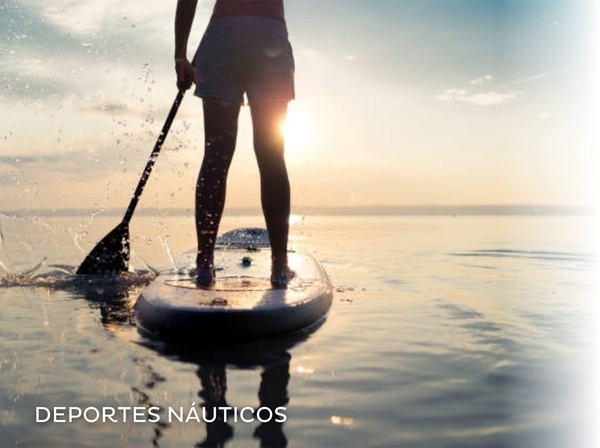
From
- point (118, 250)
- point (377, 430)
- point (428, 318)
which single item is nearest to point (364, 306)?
point (428, 318)

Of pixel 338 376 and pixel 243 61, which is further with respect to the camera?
pixel 243 61

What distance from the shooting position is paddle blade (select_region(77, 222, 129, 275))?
19.2ft

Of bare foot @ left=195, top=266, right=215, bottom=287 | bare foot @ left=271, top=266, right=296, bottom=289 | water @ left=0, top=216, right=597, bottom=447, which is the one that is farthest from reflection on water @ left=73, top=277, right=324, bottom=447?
bare foot @ left=195, top=266, right=215, bottom=287

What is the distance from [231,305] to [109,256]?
3365 mm

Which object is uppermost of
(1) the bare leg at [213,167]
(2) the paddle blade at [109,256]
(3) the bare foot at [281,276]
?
(1) the bare leg at [213,167]

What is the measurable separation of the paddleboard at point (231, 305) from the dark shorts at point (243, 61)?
49.2 inches

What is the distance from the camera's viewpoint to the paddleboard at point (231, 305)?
2.89 metres

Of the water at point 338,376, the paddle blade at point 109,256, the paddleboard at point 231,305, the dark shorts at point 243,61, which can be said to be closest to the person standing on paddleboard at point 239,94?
the dark shorts at point 243,61

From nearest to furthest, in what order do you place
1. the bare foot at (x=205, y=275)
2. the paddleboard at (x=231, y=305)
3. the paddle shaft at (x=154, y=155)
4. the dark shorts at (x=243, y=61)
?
the paddleboard at (x=231, y=305) → the dark shorts at (x=243, y=61) → the bare foot at (x=205, y=275) → the paddle shaft at (x=154, y=155)

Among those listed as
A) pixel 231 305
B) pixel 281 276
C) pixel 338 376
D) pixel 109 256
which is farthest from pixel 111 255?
pixel 338 376

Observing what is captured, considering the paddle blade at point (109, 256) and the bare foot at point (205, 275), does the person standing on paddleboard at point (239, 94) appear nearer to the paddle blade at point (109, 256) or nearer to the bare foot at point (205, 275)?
the bare foot at point (205, 275)

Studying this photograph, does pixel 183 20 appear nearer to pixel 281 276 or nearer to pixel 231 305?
pixel 281 276

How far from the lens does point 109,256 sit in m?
5.91

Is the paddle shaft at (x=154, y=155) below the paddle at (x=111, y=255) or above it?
above
